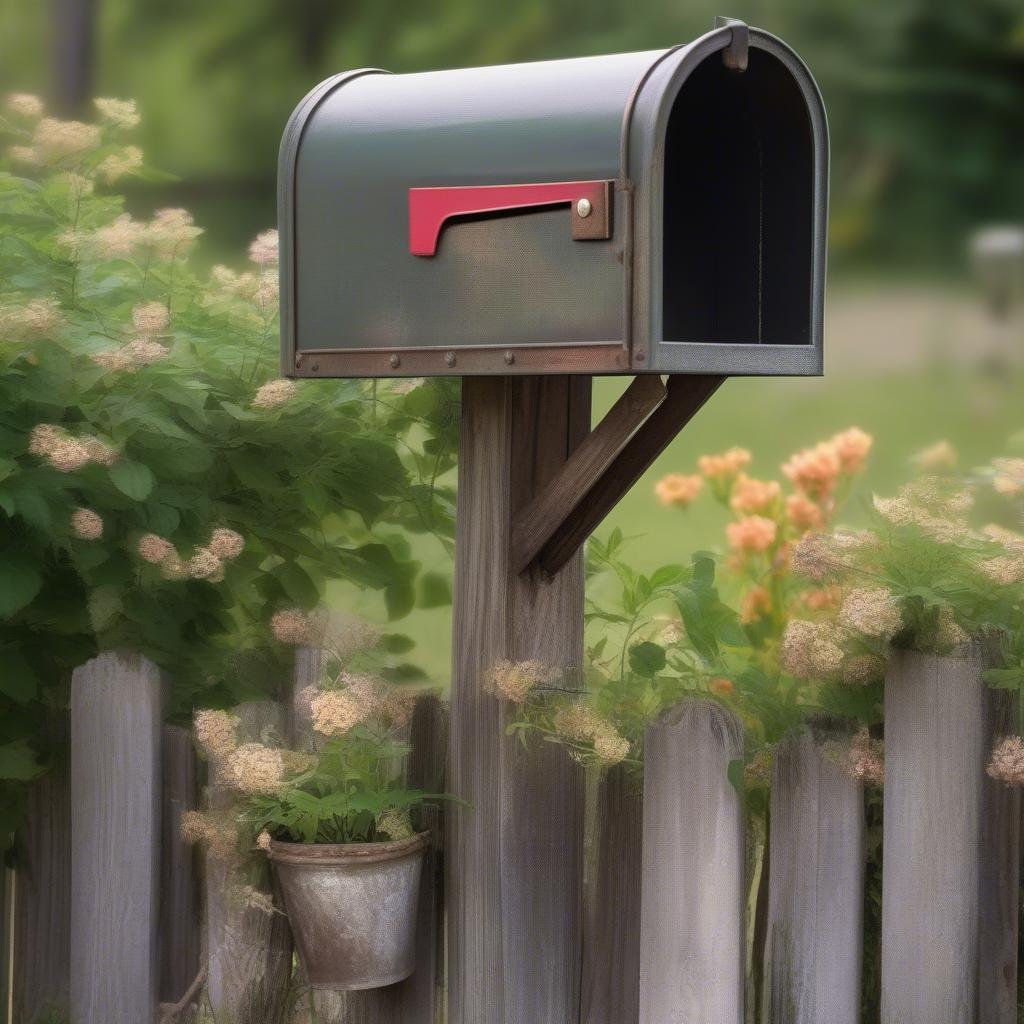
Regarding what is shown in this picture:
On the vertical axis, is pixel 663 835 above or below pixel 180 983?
above

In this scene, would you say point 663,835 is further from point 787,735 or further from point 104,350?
point 104,350

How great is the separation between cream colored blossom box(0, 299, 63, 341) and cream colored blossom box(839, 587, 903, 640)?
3.23 ft

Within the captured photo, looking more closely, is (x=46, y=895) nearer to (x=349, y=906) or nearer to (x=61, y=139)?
(x=349, y=906)

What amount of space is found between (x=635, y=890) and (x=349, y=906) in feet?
1.10

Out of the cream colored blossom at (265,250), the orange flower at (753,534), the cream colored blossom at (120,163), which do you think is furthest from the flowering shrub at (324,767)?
the orange flower at (753,534)

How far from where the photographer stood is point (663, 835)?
157cm

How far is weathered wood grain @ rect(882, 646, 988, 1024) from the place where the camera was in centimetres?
145

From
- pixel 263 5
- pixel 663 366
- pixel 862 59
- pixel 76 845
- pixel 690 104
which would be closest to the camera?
pixel 663 366

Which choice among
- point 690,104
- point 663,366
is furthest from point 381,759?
point 690,104

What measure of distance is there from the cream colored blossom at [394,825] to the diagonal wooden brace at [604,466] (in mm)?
318

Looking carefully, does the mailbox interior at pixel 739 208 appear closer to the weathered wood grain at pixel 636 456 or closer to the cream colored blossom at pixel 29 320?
the weathered wood grain at pixel 636 456

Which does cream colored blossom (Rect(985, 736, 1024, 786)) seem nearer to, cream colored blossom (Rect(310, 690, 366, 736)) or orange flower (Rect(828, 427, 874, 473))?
cream colored blossom (Rect(310, 690, 366, 736))

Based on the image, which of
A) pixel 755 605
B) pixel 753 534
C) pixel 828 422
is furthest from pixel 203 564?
pixel 828 422

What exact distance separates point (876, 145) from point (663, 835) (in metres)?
7.54
